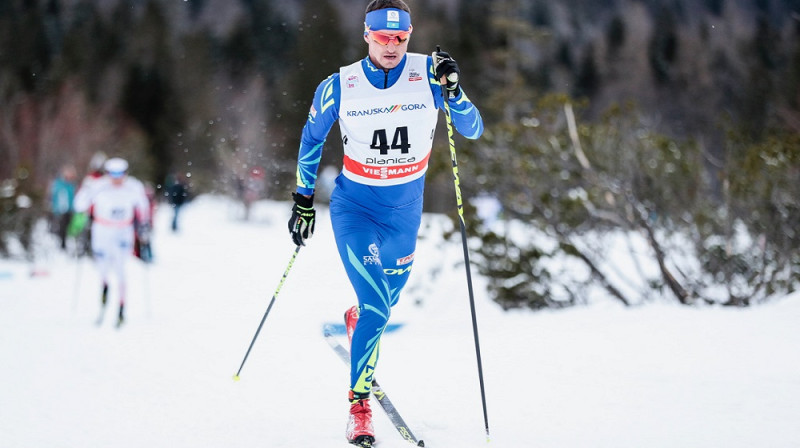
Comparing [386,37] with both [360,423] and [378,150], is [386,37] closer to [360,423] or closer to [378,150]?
[378,150]

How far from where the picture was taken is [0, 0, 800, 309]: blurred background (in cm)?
762

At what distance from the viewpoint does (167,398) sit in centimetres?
473

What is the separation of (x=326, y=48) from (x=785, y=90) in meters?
13.3

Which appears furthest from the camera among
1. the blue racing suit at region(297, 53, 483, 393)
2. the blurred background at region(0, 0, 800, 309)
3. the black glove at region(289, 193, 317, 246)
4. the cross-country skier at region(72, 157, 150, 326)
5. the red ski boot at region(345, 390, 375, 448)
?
the cross-country skier at region(72, 157, 150, 326)

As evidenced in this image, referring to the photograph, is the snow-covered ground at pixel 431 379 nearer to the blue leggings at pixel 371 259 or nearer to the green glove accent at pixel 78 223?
the blue leggings at pixel 371 259

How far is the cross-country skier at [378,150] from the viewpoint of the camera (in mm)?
3770

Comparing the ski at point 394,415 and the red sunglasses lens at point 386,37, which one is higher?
the red sunglasses lens at point 386,37

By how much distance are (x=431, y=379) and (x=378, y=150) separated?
5.98ft

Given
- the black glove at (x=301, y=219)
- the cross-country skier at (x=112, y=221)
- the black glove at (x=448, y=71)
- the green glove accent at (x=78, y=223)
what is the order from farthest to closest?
the green glove accent at (x=78, y=223) → the cross-country skier at (x=112, y=221) → the black glove at (x=301, y=219) → the black glove at (x=448, y=71)

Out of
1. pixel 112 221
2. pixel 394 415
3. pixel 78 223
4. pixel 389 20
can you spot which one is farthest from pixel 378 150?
pixel 78 223

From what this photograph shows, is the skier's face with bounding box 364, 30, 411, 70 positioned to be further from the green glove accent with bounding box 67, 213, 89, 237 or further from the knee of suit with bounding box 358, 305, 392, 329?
the green glove accent with bounding box 67, 213, 89, 237

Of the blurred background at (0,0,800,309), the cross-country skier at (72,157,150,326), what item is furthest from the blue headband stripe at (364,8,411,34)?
the cross-country skier at (72,157,150,326)

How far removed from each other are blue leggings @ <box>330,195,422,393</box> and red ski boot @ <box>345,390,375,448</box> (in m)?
0.05

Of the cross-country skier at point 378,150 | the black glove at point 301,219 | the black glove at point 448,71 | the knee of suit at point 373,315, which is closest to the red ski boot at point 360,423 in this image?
the cross-country skier at point 378,150
